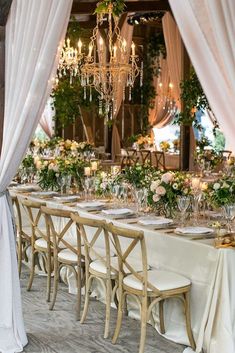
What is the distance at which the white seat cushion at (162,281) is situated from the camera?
4.25 m

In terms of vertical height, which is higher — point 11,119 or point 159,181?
point 11,119

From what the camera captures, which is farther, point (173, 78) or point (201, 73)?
point (173, 78)

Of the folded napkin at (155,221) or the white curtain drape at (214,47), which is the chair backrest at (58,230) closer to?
the folded napkin at (155,221)

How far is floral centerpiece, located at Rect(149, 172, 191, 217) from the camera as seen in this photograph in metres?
5.01

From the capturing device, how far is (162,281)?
4.30 m

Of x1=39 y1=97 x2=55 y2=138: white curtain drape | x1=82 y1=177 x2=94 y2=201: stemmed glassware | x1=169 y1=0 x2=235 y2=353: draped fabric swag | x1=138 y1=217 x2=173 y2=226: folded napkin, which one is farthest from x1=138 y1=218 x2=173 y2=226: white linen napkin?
x1=39 y1=97 x2=55 y2=138: white curtain drape

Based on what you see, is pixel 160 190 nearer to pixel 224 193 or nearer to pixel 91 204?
pixel 224 193

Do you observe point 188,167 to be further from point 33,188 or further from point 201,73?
point 201,73

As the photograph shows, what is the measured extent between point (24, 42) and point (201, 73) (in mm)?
1525

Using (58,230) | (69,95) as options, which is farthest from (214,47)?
(69,95)

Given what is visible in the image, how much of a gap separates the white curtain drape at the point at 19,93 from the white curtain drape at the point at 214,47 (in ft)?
3.44

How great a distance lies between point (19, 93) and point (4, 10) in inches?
26.5

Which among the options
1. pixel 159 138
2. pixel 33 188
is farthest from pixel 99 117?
pixel 33 188

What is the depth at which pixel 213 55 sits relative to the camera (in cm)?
336
